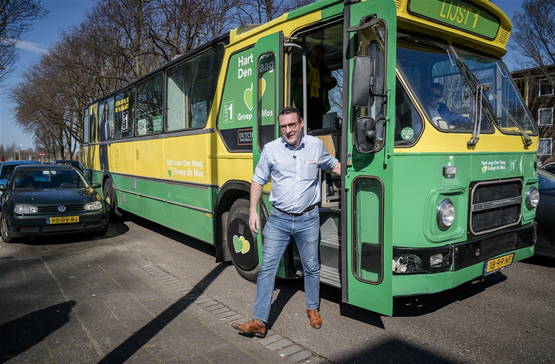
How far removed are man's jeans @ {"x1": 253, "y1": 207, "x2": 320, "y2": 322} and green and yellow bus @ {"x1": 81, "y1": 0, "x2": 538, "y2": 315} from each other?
27 cm

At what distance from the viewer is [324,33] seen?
5047 millimetres

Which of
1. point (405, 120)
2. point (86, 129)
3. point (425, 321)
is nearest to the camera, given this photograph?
point (405, 120)

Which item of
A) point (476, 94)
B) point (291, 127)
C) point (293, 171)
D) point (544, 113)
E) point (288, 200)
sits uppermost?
point (544, 113)

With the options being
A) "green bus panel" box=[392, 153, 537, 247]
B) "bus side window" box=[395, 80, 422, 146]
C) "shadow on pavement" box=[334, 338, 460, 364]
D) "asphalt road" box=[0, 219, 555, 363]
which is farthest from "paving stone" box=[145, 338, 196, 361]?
"bus side window" box=[395, 80, 422, 146]

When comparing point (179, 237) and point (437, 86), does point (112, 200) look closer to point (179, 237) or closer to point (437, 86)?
point (179, 237)

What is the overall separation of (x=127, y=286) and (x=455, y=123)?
4.29m

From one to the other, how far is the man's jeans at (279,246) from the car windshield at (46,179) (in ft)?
22.4

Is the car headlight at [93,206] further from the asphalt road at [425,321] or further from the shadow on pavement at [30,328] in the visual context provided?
the shadow on pavement at [30,328]

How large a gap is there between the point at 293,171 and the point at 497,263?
2.23 meters

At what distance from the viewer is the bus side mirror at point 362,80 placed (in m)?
3.48

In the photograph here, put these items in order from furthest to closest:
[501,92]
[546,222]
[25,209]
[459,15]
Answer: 1. [25,209]
2. [546,222]
3. [501,92]
4. [459,15]

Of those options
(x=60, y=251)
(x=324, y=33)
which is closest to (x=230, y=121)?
(x=324, y=33)

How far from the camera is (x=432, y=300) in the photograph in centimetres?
486

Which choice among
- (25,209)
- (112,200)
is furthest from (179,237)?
(112,200)
